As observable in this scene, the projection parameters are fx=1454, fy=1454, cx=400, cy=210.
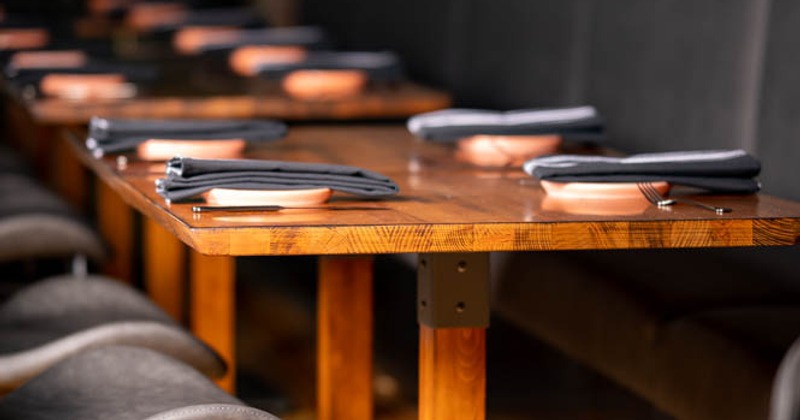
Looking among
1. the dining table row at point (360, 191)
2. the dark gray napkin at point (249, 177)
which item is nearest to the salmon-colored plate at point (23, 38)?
the dining table row at point (360, 191)

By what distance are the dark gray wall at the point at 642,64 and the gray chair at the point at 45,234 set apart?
4.55ft

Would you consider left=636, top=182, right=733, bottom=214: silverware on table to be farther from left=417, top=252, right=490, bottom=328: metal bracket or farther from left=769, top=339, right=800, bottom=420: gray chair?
left=769, top=339, right=800, bottom=420: gray chair

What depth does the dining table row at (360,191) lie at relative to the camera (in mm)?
1942

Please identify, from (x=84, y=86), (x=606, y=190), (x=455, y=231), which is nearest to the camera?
(x=455, y=231)

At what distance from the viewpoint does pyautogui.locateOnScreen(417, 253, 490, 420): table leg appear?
2072 millimetres

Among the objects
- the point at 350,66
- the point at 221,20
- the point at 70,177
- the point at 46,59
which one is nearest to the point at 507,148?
the point at 350,66

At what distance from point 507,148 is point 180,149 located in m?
0.62

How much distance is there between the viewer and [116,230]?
4.18m

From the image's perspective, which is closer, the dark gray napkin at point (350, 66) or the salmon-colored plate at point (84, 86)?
the salmon-colored plate at point (84, 86)

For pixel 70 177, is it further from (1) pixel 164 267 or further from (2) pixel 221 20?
(2) pixel 221 20

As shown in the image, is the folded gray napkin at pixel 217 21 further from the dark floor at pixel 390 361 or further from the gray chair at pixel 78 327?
the gray chair at pixel 78 327

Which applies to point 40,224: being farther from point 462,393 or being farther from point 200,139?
point 462,393

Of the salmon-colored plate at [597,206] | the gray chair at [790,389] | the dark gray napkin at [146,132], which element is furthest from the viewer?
the dark gray napkin at [146,132]

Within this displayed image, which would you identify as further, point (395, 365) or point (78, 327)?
point (395, 365)
